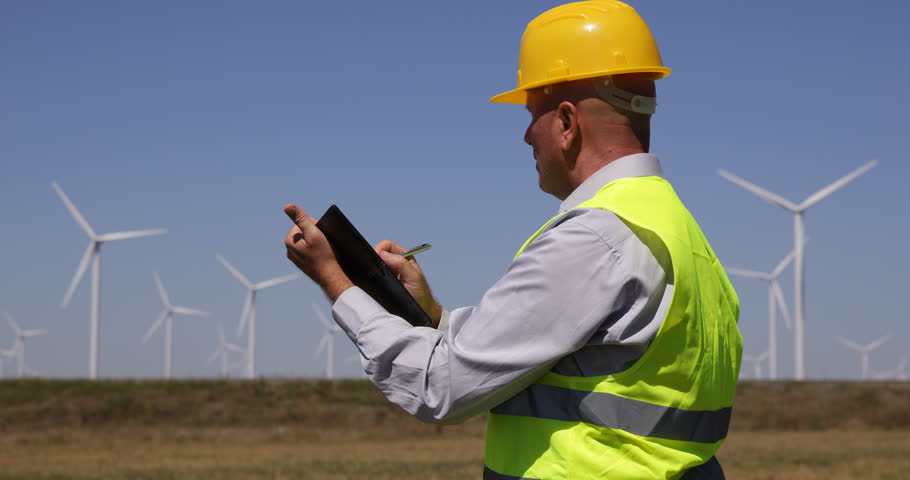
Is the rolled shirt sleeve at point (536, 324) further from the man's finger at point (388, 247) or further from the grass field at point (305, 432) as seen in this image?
the grass field at point (305, 432)

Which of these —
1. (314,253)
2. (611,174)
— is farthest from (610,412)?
(314,253)

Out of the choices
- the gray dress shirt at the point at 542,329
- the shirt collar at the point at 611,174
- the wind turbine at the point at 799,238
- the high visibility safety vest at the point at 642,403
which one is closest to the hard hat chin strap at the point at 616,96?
the shirt collar at the point at 611,174

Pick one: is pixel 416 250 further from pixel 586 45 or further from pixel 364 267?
pixel 586 45

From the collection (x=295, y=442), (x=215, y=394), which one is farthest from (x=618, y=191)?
(x=215, y=394)

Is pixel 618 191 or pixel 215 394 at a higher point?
pixel 618 191

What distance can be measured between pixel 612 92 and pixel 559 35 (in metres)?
Result: 0.27

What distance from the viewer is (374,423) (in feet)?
95.3

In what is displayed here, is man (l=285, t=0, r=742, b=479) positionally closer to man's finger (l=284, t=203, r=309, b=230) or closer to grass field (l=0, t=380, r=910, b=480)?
man's finger (l=284, t=203, r=309, b=230)

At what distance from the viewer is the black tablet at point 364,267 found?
3.14 metres

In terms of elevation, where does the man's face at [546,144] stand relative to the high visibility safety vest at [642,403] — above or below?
above

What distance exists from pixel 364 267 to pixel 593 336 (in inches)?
34.4

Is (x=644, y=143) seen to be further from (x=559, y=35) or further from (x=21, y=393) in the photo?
(x=21, y=393)

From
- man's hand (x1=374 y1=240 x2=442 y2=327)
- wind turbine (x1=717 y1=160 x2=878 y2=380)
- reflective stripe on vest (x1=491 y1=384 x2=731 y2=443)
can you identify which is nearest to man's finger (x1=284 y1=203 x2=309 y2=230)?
man's hand (x1=374 y1=240 x2=442 y2=327)

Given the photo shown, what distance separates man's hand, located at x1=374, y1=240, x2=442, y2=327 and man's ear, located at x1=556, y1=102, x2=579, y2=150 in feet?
2.82
